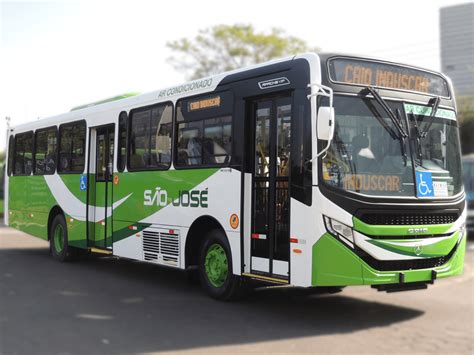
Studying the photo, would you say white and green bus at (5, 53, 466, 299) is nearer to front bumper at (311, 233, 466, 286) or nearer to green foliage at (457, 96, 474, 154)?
front bumper at (311, 233, 466, 286)

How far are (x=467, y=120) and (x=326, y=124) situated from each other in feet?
127

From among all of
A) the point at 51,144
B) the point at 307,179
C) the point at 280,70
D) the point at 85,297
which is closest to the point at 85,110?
the point at 51,144

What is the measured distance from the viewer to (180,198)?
29.1 feet

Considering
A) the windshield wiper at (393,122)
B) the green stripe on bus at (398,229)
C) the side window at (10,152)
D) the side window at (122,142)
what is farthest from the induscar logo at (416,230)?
the side window at (10,152)

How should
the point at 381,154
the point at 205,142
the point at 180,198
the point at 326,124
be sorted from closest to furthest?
the point at 326,124 → the point at 381,154 → the point at 205,142 → the point at 180,198

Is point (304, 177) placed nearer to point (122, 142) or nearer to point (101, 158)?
point (122, 142)

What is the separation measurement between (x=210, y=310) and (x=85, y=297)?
203 centimetres

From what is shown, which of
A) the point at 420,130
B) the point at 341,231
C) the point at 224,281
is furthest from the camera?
the point at 224,281

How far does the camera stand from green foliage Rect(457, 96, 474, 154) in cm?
4150

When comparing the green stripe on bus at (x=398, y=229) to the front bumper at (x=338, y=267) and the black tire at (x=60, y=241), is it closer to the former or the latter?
the front bumper at (x=338, y=267)

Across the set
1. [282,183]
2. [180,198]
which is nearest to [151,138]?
[180,198]

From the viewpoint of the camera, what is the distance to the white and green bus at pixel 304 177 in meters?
6.61

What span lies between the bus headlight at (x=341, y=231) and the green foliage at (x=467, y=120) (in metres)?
38.0

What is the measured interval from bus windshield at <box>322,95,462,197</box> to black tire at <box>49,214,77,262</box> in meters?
7.60
